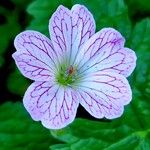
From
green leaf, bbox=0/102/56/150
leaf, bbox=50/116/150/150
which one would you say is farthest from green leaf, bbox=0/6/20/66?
leaf, bbox=50/116/150/150

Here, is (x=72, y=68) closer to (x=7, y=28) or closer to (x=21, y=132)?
(x=21, y=132)

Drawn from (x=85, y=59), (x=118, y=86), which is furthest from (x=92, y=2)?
(x=118, y=86)

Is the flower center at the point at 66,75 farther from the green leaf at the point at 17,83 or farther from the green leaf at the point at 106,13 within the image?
the green leaf at the point at 17,83

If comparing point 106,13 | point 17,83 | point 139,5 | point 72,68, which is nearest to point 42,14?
point 106,13

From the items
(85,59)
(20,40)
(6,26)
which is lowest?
(6,26)

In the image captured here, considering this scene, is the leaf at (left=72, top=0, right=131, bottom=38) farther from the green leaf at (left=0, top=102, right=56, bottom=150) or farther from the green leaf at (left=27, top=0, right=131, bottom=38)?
the green leaf at (left=0, top=102, right=56, bottom=150)

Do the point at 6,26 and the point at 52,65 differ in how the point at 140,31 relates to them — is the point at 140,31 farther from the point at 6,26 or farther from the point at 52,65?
the point at 6,26
